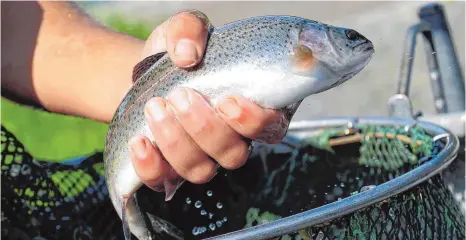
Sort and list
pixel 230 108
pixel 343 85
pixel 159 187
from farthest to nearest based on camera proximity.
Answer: pixel 343 85 < pixel 159 187 < pixel 230 108

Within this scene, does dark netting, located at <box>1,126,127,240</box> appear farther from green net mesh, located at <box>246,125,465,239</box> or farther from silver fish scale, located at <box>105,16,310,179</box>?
silver fish scale, located at <box>105,16,310,179</box>

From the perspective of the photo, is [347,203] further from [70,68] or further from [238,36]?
[70,68]

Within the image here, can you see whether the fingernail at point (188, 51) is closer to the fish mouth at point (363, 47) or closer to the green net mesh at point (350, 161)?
the fish mouth at point (363, 47)

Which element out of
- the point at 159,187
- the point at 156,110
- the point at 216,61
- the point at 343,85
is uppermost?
the point at 216,61

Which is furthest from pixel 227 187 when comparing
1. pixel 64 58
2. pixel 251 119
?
pixel 251 119

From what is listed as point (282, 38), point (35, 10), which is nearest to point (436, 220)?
point (282, 38)

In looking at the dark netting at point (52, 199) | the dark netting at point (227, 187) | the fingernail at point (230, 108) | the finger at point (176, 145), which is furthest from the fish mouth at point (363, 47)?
the dark netting at point (52, 199)

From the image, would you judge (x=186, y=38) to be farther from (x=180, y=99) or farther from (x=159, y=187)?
(x=159, y=187)
